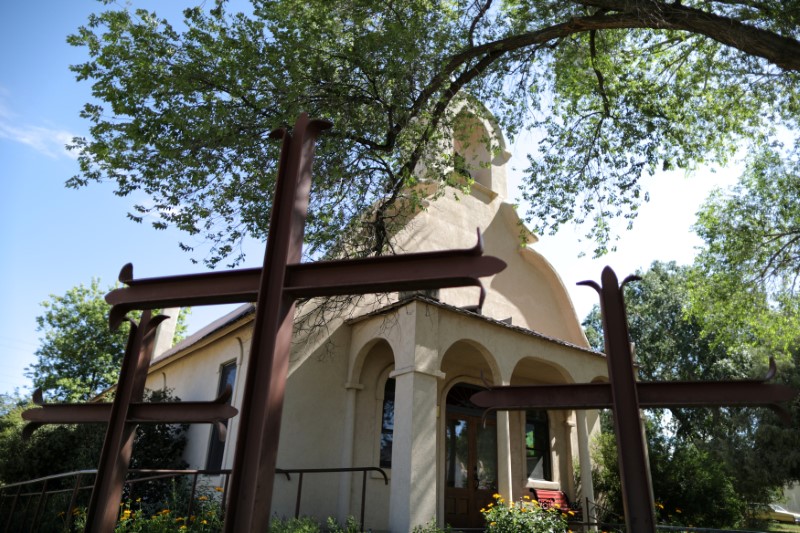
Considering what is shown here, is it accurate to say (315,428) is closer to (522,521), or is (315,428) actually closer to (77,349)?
(522,521)

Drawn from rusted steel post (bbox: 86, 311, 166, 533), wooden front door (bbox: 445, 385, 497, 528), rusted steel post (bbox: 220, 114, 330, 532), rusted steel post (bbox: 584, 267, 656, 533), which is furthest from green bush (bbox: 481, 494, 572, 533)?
rusted steel post (bbox: 220, 114, 330, 532)

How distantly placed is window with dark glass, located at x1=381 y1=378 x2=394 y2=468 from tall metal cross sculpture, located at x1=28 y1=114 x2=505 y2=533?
9.77 metres

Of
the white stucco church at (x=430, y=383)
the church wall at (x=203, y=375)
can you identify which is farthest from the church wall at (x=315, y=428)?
the church wall at (x=203, y=375)

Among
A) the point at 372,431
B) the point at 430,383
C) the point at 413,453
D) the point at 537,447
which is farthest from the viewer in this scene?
the point at 537,447

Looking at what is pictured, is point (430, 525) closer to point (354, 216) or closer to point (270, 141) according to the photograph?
point (354, 216)

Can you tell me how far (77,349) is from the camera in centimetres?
3061

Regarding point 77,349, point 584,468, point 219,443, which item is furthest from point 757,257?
point 77,349

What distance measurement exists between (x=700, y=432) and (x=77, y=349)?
3659 cm

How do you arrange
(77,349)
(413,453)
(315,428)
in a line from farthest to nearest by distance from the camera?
(77,349) < (315,428) < (413,453)

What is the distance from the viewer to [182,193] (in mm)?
8672

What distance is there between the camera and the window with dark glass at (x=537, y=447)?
45.6ft

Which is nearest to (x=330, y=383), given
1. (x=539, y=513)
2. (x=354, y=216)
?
(x=354, y=216)

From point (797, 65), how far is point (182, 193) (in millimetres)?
8521

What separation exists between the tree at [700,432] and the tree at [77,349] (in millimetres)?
27362
